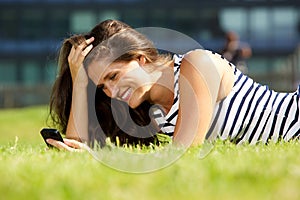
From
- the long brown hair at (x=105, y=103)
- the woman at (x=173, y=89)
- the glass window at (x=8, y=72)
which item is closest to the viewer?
the woman at (x=173, y=89)

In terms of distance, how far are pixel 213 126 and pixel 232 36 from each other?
438 inches

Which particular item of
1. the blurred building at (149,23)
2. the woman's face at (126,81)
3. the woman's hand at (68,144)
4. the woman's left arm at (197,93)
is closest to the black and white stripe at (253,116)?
the woman's left arm at (197,93)

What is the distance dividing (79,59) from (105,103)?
0.39m

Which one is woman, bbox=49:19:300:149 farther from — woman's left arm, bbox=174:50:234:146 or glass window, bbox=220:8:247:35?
glass window, bbox=220:8:247:35

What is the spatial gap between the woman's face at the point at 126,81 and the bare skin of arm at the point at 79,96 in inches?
7.5

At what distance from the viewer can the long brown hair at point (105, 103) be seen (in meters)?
4.64

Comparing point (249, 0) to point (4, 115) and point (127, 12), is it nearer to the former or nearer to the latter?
point (127, 12)

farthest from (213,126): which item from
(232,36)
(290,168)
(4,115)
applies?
(4,115)

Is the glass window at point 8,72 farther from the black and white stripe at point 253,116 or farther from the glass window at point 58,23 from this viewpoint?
the black and white stripe at point 253,116

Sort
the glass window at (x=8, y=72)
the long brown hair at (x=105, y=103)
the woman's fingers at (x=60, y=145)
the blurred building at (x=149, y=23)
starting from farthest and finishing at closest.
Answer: the blurred building at (x=149, y=23), the glass window at (x=8, y=72), the long brown hair at (x=105, y=103), the woman's fingers at (x=60, y=145)

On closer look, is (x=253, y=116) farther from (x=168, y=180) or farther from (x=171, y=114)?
(x=168, y=180)

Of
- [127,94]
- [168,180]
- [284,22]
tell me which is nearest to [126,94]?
[127,94]

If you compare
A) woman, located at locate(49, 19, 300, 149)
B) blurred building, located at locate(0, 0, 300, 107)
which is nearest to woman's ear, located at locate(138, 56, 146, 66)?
woman, located at locate(49, 19, 300, 149)

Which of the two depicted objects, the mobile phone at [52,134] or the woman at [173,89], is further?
the woman at [173,89]
